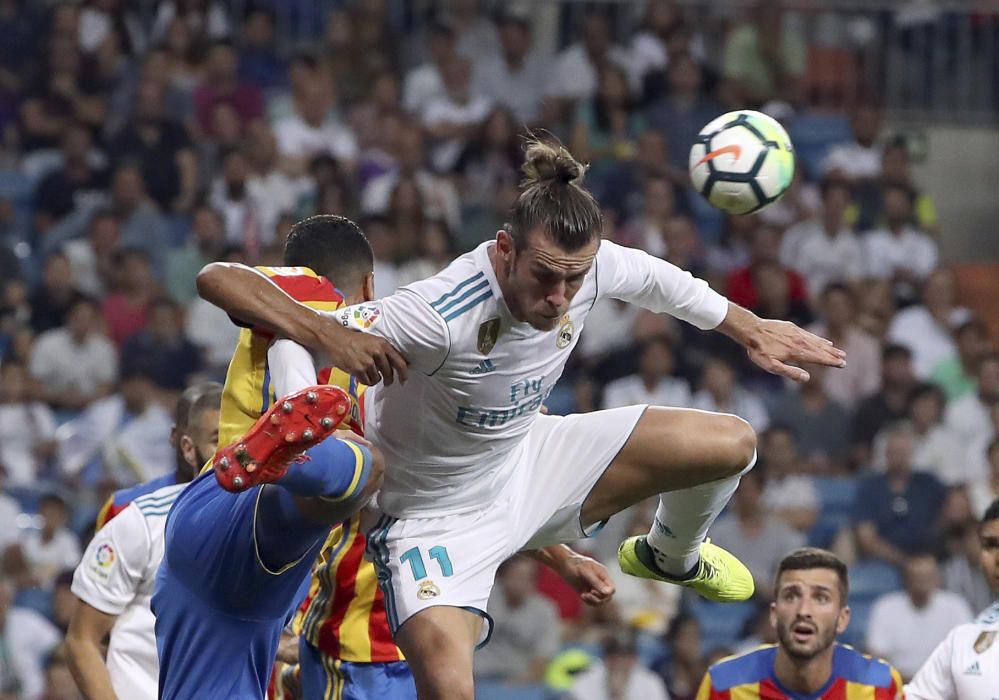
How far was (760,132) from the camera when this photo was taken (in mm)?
5980

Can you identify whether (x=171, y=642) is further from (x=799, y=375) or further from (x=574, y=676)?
(x=574, y=676)

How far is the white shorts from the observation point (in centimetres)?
535

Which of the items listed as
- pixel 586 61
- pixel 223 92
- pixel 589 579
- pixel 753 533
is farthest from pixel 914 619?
pixel 223 92

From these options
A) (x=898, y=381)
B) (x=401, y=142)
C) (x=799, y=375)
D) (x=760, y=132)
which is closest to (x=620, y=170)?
(x=401, y=142)

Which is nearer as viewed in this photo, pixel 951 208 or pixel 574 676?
pixel 574 676

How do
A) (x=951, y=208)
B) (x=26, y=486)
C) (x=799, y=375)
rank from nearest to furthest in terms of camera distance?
1. (x=799, y=375)
2. (x=26, y=486)
3. (x=951, y=208)

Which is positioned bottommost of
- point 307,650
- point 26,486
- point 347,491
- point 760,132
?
point 26,486

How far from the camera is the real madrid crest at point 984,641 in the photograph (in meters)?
5.88

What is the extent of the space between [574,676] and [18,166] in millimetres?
6044

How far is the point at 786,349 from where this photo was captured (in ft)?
17.6

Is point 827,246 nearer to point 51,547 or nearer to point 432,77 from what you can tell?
point 432,77

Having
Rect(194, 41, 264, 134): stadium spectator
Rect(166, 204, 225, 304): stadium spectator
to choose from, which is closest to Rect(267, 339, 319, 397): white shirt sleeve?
Rect(166, 204, 225, 304): stadium spectator

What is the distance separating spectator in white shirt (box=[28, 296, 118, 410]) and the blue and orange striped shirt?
Result: 5935mm

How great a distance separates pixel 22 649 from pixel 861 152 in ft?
25.9
